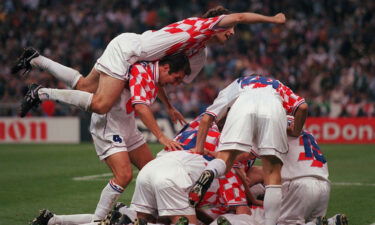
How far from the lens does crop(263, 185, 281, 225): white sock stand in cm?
626

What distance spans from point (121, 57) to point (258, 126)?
72.6 inches

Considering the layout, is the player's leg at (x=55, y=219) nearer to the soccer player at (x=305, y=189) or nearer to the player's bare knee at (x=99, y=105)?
the player's bare knee at (x=99, y=105)

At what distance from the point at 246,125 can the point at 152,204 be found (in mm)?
1077

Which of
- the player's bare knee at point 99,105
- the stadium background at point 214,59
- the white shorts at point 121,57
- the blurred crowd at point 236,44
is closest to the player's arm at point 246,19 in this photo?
the white shorts at point 121,57

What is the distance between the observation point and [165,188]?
624 centimetres

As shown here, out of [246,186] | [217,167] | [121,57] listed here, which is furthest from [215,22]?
[217,167]

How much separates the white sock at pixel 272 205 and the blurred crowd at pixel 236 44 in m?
13.6

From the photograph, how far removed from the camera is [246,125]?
21.1 feet

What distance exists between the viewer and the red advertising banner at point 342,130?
1925 cm

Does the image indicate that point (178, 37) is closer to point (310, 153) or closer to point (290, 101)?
point (290, 101)

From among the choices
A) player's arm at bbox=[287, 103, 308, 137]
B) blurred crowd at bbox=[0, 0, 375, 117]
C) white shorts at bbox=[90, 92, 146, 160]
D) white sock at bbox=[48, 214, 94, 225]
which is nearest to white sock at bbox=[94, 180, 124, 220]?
white sock at bbox=[48, 214, 94, 225]

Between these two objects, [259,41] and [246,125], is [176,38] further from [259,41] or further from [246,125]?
[259,41]

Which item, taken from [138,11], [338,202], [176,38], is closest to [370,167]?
[338,202]

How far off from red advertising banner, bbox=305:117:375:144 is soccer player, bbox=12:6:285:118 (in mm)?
11932
